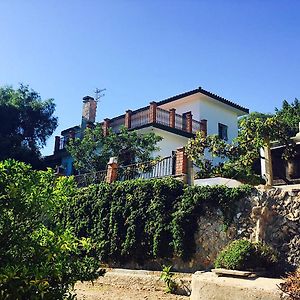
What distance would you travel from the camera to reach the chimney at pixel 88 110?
24.6 m

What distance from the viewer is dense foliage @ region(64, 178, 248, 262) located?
10523mm

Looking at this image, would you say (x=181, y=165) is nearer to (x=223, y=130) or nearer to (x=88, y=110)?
(x=223, y=130)

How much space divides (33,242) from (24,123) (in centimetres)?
2114

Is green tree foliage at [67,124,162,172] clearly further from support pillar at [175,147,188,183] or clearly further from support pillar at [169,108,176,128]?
support pillar at [175,147,188,183]

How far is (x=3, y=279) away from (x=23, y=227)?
655 millimetres

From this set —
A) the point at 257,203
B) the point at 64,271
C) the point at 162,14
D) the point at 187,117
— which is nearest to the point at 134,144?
the point at 187,117

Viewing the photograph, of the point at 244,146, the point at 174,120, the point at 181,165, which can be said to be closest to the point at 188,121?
the point at 174,120

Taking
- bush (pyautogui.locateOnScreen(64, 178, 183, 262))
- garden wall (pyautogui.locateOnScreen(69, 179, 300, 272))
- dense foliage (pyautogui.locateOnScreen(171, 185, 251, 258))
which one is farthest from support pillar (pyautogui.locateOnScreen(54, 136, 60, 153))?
dense foliage (pyautogui.locateOnScreen(171, 185, 251, 258))

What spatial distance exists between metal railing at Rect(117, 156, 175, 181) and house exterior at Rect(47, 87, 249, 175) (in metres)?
4.79

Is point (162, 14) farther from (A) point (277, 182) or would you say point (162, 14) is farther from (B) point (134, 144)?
(B) point (134, 144)

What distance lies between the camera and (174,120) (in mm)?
20266

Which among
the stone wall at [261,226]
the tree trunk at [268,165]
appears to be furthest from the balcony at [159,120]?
the stone wall at [261,226]

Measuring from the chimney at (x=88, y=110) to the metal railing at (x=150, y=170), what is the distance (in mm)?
10409

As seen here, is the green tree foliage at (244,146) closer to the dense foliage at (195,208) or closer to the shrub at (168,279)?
the dense foliage at (195,208)
